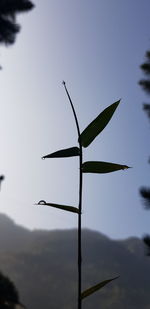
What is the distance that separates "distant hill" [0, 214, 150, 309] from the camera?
5628cm

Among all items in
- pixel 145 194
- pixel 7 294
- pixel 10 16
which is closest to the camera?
pixel 145 194

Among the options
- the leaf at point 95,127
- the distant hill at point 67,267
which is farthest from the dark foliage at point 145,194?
the distant hill at point 67,267

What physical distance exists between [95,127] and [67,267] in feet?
231

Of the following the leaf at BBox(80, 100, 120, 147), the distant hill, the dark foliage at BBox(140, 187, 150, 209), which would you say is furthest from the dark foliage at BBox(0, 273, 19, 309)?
the distant hill

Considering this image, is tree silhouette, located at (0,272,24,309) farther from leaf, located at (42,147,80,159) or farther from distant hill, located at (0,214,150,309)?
distant hill, located at (0,214,150,309)

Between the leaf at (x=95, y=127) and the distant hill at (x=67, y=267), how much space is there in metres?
48.1

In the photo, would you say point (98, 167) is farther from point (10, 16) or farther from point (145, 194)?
point (10, 16)

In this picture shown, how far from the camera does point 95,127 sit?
69cm

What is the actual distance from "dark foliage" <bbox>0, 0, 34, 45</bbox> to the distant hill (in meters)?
40.2

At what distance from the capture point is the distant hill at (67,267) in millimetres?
56281

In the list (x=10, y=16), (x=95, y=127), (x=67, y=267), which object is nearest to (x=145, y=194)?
(x=95, y=127)

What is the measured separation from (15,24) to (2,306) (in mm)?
7926

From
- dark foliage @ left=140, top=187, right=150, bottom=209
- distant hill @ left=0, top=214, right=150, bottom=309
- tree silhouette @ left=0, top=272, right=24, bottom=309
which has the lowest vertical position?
distant hill @ left=0, top=214, right=150, bottom=309

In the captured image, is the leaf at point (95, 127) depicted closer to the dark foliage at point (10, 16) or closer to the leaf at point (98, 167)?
→ the leaf at point (98, 167)
